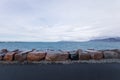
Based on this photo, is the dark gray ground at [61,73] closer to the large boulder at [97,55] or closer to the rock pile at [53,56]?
the rock pile at [53,56]

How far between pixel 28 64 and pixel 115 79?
3819 mm

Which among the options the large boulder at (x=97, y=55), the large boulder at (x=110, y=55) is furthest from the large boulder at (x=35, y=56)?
the large boulder at (x=110, y=55)

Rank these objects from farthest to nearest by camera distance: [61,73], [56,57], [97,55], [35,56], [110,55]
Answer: [110,55], [97,55], [35,56], [56,57], [61,73]

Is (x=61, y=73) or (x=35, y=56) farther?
(x=35, y=56)

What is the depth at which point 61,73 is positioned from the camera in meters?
6.99

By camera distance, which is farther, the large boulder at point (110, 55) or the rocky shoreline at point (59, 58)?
the large boulder at point (110, 55)

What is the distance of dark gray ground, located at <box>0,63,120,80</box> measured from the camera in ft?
21.4

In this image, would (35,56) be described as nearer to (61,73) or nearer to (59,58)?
(59,58)

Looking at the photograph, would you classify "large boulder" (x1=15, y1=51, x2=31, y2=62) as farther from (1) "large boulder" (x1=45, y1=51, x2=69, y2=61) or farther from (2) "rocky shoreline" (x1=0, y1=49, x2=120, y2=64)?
(1) "large boulder" (x1=45, y1=51, x2=69, y2=61)

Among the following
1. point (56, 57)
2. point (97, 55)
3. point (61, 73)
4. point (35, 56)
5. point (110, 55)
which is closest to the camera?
point (61, 73)

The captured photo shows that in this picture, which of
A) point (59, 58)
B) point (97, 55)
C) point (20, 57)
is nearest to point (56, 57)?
point (59, 58)

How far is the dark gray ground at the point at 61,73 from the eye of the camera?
651 centimetres

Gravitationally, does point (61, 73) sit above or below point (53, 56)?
below

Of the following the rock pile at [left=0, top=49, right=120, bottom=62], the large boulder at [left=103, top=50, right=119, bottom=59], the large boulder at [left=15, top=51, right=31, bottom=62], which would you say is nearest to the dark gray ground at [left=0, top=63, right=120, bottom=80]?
the rock pile at [left=0, top=49, right=120, bottom=62]
